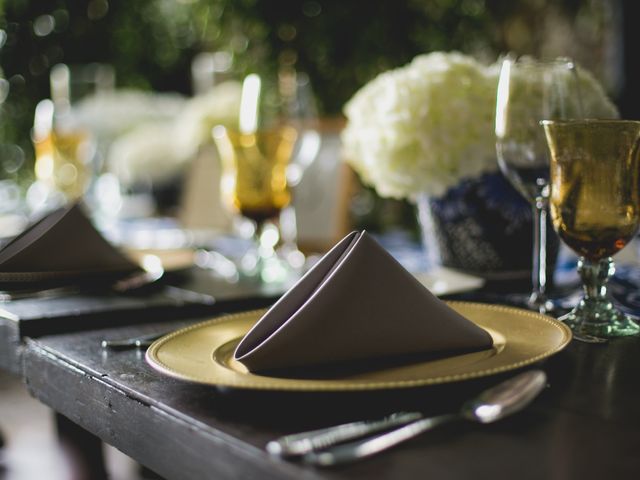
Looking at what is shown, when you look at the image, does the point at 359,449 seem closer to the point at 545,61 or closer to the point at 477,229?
the point at 545,61

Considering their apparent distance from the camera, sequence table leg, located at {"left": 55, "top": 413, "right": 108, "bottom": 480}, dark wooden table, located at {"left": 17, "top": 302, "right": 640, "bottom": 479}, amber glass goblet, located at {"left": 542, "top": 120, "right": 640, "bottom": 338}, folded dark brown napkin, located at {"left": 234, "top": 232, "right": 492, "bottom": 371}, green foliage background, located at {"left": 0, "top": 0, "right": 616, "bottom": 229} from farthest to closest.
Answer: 1. green foliage background, located at {"left": 0, "top": 0, "right": 616, "bottom": 229}
2. table leg, located at {"left": 55, "top": 413, "right": 108, "bottom": 480}
3. amber glass goblet, located at {"left": 542, "top": 120, "right": 640, "bottom": 338}
4. folded dark brown napkin, located at {"left": 234, "top": 232, "right": 492, "bottom": 371}
5. dark wooden table, located at {"left": 17, "top": 302, "right": 640, "bottom": 479}

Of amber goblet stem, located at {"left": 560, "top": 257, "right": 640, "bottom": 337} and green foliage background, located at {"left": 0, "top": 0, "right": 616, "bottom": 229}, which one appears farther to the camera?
green foliage background, located at {"left": 0, "top": 0, "right": 616, "bottom": 229}

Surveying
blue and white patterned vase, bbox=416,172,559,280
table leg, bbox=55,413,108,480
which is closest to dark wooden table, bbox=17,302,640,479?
table leg, bbox=55,413,108,480

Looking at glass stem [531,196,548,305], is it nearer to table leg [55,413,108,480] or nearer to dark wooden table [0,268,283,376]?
dark wooden table [0,268,283,376]

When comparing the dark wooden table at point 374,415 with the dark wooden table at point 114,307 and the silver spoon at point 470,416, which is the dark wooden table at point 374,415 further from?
the dark wooden table at point 114,307

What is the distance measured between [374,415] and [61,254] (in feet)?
2.35

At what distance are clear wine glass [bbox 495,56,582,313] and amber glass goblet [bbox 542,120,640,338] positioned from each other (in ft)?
0.45

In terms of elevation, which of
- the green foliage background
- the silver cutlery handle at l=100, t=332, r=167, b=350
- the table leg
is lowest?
the table leg

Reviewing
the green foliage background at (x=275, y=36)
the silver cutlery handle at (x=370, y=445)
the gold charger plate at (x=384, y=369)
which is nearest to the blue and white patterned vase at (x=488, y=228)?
the gold charger plate at (x=384, y=369)

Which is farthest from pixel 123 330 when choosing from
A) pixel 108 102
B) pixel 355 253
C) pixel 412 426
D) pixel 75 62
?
pixel 75 62

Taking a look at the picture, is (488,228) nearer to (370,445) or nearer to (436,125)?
(436,125)

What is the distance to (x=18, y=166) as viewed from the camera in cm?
529

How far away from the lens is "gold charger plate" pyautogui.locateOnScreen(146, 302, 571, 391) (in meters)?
0.56

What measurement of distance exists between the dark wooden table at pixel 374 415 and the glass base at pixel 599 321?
0.03 meters
